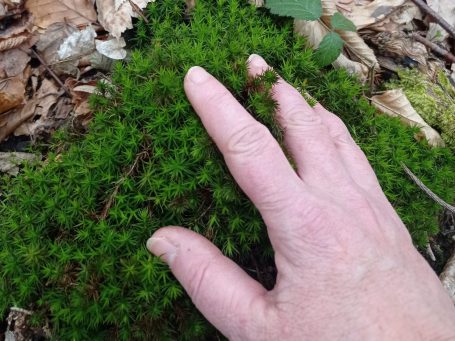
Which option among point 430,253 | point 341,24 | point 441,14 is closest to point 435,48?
point 441,14

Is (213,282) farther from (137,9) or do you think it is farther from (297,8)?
(137,9)

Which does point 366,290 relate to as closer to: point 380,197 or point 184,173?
point 380,197

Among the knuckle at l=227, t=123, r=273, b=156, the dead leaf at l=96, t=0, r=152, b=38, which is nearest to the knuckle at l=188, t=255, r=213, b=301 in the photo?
the knuckle at l=227, t=123, r=273, b=156

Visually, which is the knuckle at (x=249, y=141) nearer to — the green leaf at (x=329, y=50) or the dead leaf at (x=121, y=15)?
the green leaf at (x=329, y=50)

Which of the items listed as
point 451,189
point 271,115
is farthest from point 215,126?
point 451,189

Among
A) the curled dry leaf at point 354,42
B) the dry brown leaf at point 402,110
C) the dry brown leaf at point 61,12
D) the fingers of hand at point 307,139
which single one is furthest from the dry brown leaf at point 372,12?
the dry brown leaf at point 61,12

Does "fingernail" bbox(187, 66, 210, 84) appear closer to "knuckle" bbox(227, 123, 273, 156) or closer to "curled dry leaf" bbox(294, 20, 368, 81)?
"knuckle" bbox(227, 123, 273, 156)
